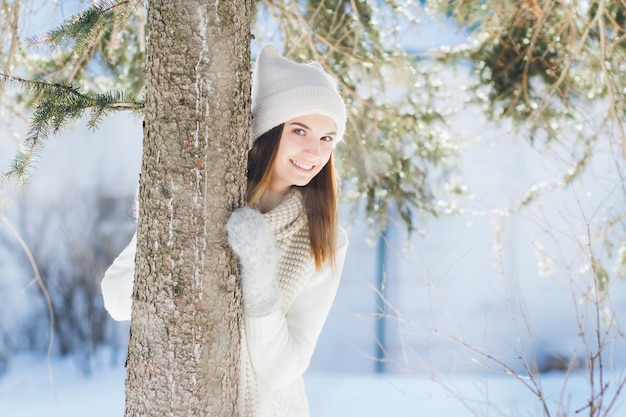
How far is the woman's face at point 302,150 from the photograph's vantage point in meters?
1.63

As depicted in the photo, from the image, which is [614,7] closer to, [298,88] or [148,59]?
[298,88]

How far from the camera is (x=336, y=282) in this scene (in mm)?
1754

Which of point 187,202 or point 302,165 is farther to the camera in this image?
point 302,165

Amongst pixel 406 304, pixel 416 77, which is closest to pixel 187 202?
pixel 416 77

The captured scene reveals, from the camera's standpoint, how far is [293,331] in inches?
66.9

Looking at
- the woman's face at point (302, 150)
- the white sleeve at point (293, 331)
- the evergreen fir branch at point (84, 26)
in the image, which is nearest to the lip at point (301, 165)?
the woman's face at point (302, 150)

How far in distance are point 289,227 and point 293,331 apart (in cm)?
27

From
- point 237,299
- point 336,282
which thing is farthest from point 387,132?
point 237,299

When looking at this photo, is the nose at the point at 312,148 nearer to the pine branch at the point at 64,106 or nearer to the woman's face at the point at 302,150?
the woman's face at the point at 302,150

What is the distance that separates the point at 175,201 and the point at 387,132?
2.19 m

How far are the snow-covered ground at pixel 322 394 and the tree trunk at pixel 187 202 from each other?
3.97 metres

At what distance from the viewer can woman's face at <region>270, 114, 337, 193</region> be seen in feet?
5.35

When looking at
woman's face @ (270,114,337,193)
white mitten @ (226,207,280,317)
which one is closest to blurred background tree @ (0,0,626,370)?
woman's face @ (270,114,337,193)

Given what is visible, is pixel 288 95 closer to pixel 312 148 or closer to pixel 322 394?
pixel 312 148
